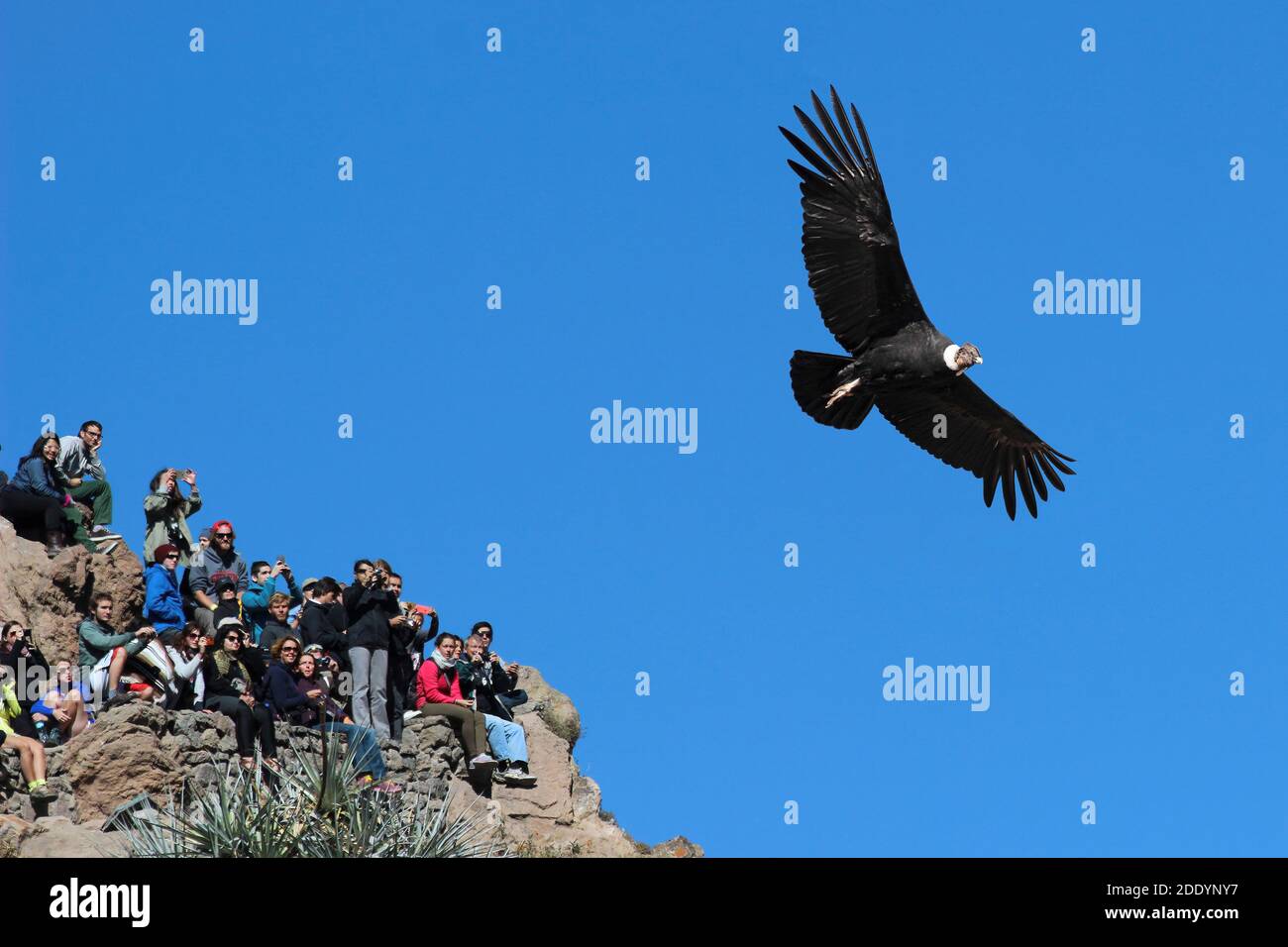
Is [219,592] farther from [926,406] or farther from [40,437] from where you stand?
[926,406]

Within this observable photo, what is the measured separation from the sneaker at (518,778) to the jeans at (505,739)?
5.4 inches

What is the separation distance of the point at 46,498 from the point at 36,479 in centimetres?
40

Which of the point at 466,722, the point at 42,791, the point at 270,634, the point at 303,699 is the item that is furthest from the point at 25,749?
the point at 466,722

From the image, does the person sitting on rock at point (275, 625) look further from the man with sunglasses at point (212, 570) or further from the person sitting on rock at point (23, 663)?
the person sitting on rock at point (23, 663)

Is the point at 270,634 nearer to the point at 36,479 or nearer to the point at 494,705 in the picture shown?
the point at 36,479

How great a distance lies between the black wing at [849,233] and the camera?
18.4 m

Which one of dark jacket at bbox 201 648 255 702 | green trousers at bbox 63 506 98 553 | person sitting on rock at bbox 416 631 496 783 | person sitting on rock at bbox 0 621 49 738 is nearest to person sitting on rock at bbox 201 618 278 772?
dark jacket at bbox 201 648 255 702

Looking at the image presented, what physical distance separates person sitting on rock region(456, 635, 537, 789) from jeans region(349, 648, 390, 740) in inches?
58.8

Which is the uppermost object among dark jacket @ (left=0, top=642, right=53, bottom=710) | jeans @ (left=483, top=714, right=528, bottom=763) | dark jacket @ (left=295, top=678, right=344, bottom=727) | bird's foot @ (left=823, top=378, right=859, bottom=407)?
bird's foot @ (left=823, top=378, right=859, bottom=407)

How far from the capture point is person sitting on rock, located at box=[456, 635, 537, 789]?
21.8 metres

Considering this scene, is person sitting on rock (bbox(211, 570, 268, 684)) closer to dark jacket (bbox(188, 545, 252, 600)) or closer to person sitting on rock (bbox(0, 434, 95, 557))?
dark jacket (bbox(188, 545, 252, 600))

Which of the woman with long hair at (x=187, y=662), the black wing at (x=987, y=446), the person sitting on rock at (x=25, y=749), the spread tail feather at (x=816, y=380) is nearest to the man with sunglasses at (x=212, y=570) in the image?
the woman with long hair at (x=187, y=662)
